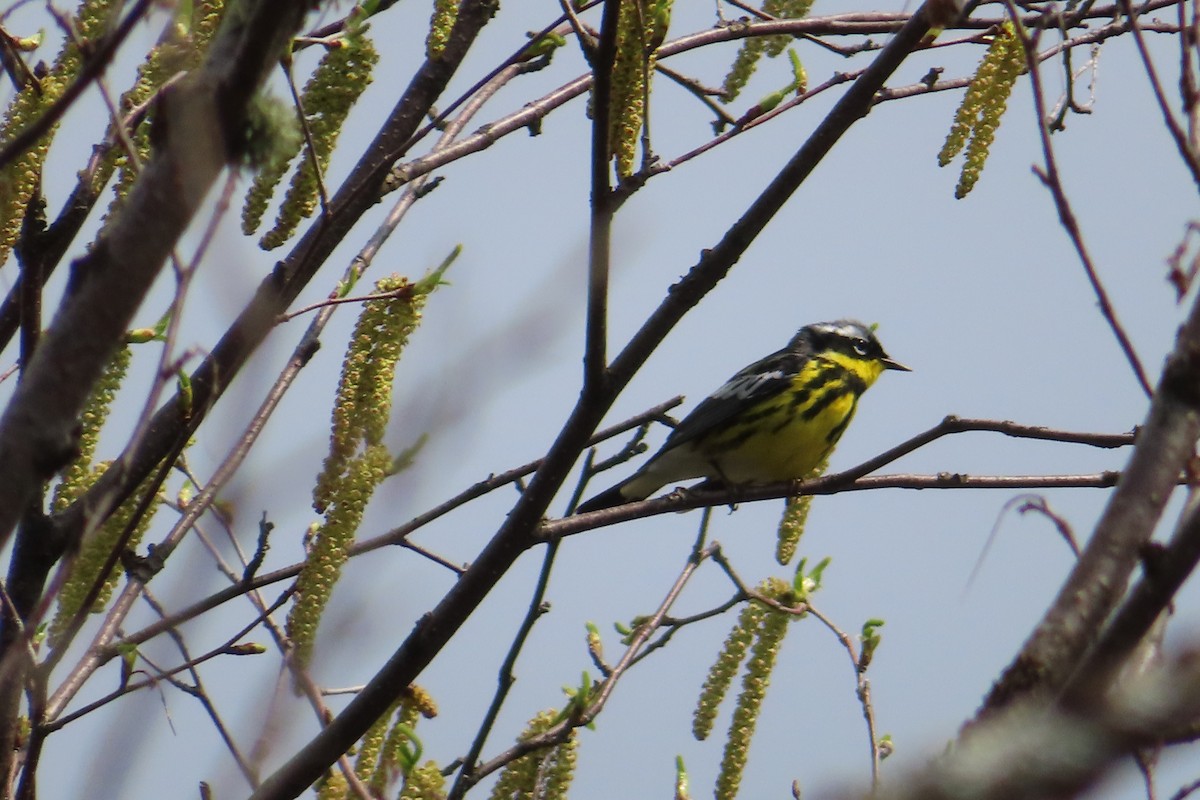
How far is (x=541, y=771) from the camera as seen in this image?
3.05 m

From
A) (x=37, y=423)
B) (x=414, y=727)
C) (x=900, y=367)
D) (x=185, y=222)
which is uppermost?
(x=900, y=367)

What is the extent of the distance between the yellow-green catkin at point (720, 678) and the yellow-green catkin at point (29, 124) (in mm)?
2039

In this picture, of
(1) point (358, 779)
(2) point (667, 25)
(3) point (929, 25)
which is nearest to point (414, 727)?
(1) point (358, 779)

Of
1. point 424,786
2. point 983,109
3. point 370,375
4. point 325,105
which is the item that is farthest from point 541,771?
point 983,109

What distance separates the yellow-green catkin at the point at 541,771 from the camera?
3.03 meters

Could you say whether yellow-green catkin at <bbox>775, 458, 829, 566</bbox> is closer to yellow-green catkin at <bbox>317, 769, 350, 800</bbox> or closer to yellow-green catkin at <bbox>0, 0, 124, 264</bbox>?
yellow-green catkin at <bbox>317, 769, 350, 800</bbox>

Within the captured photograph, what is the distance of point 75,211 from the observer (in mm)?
2885

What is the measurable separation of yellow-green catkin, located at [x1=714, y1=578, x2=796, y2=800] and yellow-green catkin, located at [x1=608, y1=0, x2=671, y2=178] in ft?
5.13

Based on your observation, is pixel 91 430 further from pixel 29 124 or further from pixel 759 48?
pixel 759 48

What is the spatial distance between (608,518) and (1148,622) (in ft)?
7.51

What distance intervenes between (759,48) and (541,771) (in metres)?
2.13

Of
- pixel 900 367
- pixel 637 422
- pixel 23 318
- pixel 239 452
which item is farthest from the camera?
pixel 900 367

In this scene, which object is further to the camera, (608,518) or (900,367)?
(900,367)

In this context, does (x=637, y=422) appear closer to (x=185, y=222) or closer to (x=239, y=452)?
(x=239, y=452)
